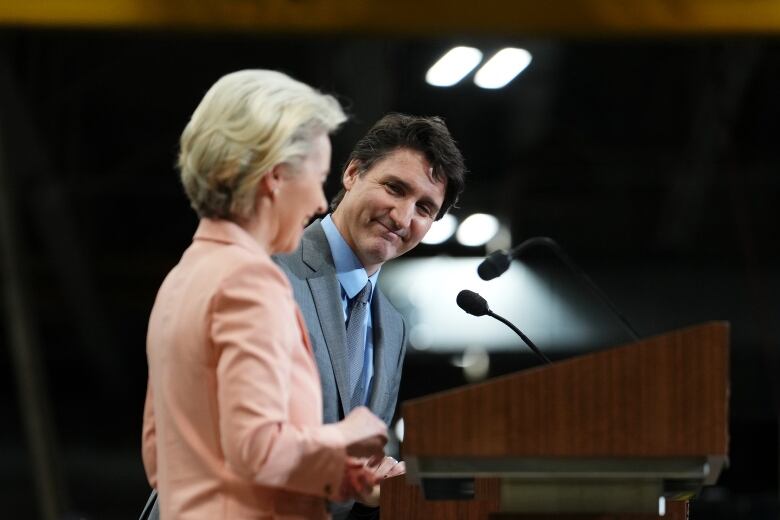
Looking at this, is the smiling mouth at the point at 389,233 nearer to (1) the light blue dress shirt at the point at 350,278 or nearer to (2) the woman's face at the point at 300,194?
(1) the light blue dress shirt at the point at 350,278

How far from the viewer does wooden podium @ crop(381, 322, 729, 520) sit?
62.7 inches

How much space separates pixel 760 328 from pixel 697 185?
89 cm

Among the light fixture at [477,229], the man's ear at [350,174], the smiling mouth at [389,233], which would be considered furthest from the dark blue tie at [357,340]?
the light fixture at [477,229]

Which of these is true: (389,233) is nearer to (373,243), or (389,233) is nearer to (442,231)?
(373,243)

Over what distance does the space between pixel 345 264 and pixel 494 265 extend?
1.19ft

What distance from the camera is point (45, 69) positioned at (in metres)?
8.14

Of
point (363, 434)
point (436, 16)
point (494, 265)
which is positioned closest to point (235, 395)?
point (363, 434)

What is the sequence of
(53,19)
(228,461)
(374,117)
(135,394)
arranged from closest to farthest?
(228,461) → (53,19) → (374,117) → (135,394)

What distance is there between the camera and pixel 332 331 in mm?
2336

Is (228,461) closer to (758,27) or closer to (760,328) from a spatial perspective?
(758,27)

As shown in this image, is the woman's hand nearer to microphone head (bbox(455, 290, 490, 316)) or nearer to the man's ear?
microphone head (bbox(455, 290, 490, 316))

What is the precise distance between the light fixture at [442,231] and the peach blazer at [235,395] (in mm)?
5998

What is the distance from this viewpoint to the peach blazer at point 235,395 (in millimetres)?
1545

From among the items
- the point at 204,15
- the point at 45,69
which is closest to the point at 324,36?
the point at 204,15
